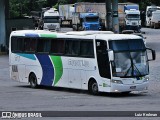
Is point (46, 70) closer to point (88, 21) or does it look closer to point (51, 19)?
point (88, 21)

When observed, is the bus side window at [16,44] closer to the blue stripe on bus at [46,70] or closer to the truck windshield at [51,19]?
the blue stripe on bus at [46,70]

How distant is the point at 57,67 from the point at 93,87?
295 cm

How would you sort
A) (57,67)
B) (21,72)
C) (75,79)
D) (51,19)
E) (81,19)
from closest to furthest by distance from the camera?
(75,79) → (57,67) → (21,72) → (81,19) → (51,19)

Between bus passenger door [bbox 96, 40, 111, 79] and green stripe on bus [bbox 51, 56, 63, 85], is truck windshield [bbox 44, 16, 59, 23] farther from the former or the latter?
bus passenger door [bbox 96, 40, 111, 79]

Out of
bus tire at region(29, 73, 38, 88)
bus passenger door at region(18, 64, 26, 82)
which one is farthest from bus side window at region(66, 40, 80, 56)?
bus passenger door at region(18, 64, 26, 82)

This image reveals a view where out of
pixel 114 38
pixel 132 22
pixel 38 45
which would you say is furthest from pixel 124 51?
pixel 132 22

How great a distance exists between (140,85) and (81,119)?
10921 millimetres

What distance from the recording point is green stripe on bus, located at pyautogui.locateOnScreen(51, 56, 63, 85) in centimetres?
3169

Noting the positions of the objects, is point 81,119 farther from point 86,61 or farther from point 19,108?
point 86,61

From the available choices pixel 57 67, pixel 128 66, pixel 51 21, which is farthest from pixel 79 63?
pixel 51 21

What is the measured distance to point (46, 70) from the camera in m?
32.6

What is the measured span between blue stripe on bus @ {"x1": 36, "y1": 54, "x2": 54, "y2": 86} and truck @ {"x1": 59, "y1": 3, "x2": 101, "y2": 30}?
199 feet

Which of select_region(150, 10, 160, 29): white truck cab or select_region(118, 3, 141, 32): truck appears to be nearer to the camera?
select_region(118, 3, 141, 32): truck

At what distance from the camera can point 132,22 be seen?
96875 mm
